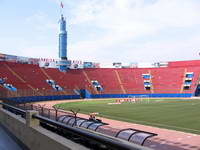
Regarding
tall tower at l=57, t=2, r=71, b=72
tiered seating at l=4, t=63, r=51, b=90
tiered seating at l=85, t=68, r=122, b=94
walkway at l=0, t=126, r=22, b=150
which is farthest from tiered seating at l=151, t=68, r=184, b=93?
walkway at l=0, t=126, r=22, b=150

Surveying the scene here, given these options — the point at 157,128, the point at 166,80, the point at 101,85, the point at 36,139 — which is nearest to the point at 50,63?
the point at 101,85

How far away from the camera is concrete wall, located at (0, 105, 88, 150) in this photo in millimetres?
6092

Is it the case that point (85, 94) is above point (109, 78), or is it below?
below

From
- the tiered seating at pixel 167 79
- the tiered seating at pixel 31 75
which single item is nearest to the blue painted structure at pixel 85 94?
the tiered seating at pixel 31 75

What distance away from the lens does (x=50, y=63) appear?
91.4 m

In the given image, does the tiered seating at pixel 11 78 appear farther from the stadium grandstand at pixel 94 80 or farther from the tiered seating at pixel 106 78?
the tiered seating at pixel 106 78

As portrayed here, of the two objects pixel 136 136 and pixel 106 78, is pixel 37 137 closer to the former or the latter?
pixel 136 136

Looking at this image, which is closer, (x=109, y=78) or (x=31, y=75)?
(x=31, y=75)

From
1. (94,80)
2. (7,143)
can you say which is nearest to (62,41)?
(94,80)

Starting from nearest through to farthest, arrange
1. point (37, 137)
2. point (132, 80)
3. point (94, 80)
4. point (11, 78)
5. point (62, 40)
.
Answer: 1. point (37, 137)
2. point (11, 78)
3. point (94, 80)
4. point (132, 80)
5. point (62, 40)

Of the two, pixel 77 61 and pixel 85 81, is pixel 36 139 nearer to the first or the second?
pixel 85 81

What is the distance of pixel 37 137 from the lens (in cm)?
842

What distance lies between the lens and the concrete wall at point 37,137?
20.0 feet

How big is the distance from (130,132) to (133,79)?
84418mm
